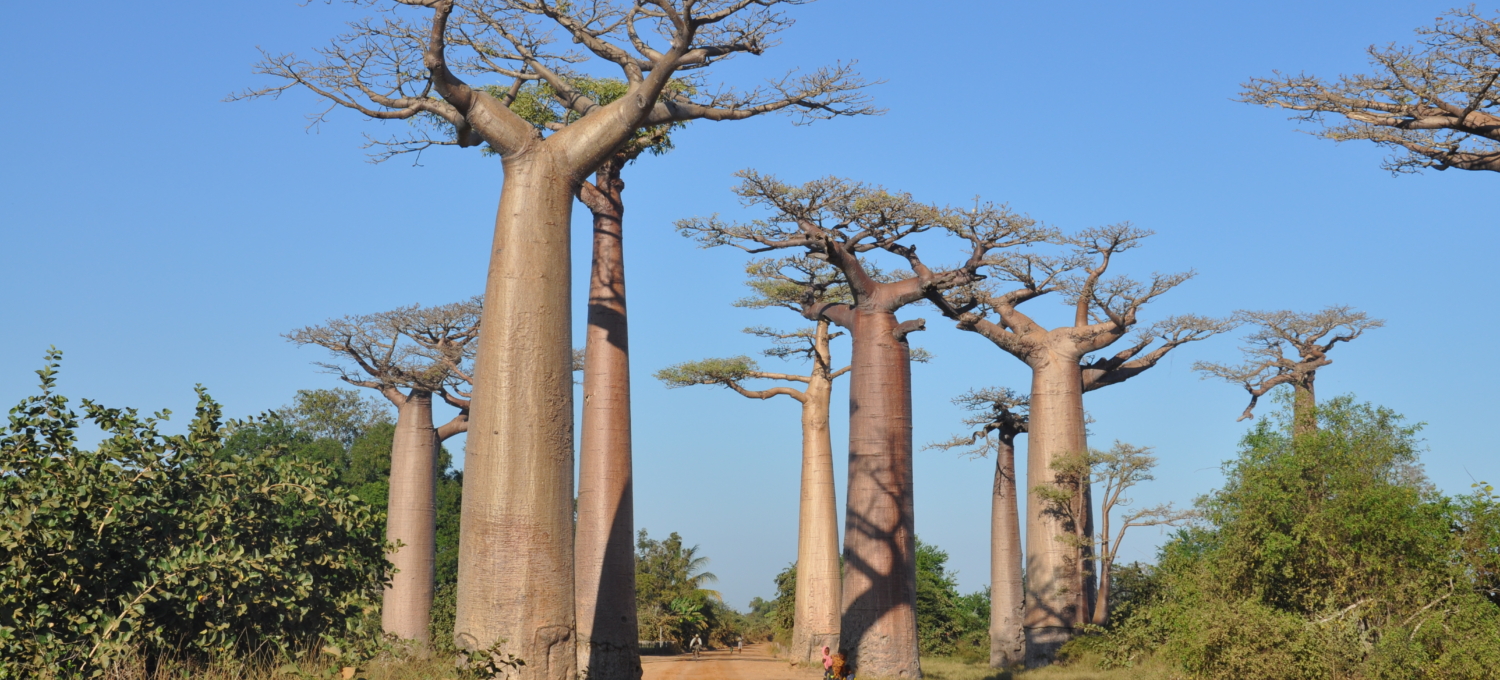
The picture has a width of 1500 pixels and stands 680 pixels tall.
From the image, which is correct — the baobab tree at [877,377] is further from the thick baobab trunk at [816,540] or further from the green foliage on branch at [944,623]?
the green foliage on branch at [944,623]

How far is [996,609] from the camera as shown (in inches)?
839

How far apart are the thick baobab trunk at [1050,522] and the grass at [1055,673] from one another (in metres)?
0.72

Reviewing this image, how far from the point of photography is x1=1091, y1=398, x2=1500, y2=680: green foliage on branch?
A: 9.63 metres

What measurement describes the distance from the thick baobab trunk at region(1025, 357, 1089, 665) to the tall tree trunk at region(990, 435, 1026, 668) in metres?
1.51

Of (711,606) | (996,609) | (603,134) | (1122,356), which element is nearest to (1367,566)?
(603,134)

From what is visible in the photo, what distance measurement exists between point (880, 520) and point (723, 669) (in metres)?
6.63

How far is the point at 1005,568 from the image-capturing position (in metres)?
21.7

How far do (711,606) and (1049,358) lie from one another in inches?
555

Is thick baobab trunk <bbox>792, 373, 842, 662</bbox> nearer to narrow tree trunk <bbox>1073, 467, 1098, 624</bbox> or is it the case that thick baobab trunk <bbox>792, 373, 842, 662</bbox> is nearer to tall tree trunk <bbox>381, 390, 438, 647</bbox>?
narrow tree trunk <bbox>1073, 467, 1098, 624</bbox>

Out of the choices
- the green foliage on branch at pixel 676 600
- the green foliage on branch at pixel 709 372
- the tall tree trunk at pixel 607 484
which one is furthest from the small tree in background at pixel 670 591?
the tall tree trunk at pixel 607 484

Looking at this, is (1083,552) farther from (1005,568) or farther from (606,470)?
(606,470)

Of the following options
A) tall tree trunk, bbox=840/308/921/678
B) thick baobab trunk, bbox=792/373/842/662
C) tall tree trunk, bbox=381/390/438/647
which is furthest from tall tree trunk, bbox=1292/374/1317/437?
tall tree trunk, bbox=381/390/438/647

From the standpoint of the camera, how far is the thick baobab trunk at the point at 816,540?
2016cm

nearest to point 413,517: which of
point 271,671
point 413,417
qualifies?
point 413,417
